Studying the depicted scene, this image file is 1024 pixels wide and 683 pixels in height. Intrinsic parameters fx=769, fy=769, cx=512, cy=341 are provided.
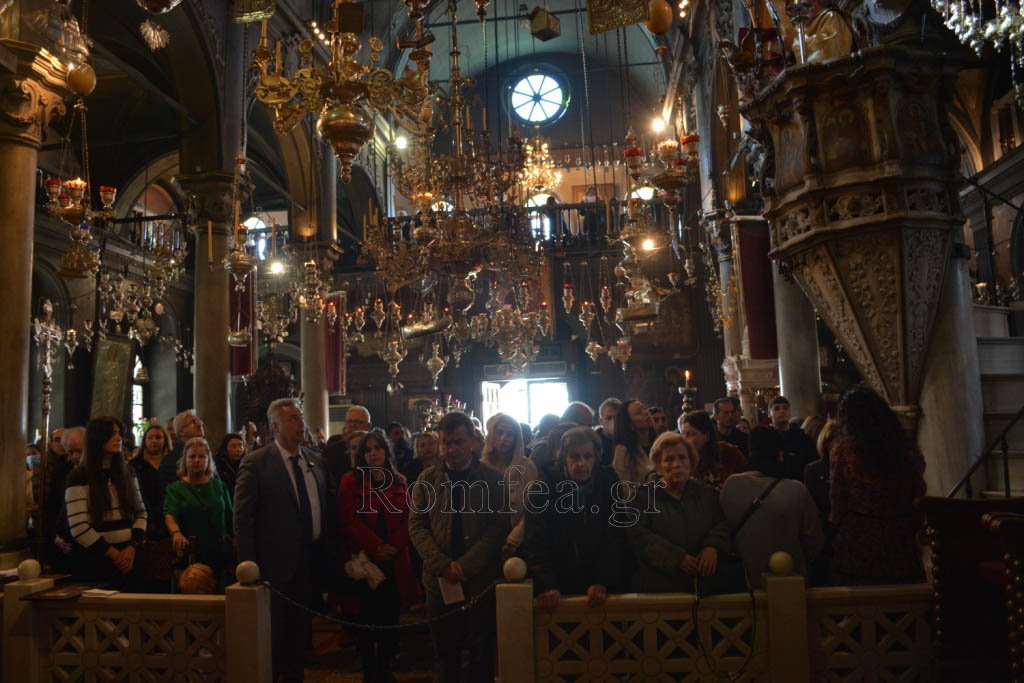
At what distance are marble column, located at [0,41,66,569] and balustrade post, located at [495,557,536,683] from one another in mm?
4071

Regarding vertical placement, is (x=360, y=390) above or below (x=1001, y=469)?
above

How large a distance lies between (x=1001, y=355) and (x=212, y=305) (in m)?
8.91

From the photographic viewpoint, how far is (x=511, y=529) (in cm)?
349

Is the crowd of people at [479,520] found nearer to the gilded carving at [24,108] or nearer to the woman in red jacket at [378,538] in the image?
the woman in red jacket at [378,538]

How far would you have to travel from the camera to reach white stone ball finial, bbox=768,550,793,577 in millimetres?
2746

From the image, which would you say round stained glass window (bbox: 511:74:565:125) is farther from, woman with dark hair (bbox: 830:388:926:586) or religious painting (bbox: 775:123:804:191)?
woman with dark hair (bbox: 830:388:926:586)

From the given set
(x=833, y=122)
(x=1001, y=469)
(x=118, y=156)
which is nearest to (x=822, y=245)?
(x=833, y=122)

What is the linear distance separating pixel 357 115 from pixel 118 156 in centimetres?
1545

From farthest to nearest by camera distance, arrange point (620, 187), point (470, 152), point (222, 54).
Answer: point (620, 187)
point (222, 54)
point (470, 152)

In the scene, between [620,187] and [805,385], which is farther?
[620,187]

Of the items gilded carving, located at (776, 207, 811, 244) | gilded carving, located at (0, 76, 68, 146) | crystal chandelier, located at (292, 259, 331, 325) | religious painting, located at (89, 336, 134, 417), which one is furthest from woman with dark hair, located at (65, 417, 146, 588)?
religious painting, located at (89, 336, 134, 417)

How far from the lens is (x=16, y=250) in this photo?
537 centimetres

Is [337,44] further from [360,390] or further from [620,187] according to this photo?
[620,187]

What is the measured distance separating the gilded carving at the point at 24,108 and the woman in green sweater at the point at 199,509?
9.51 feet
